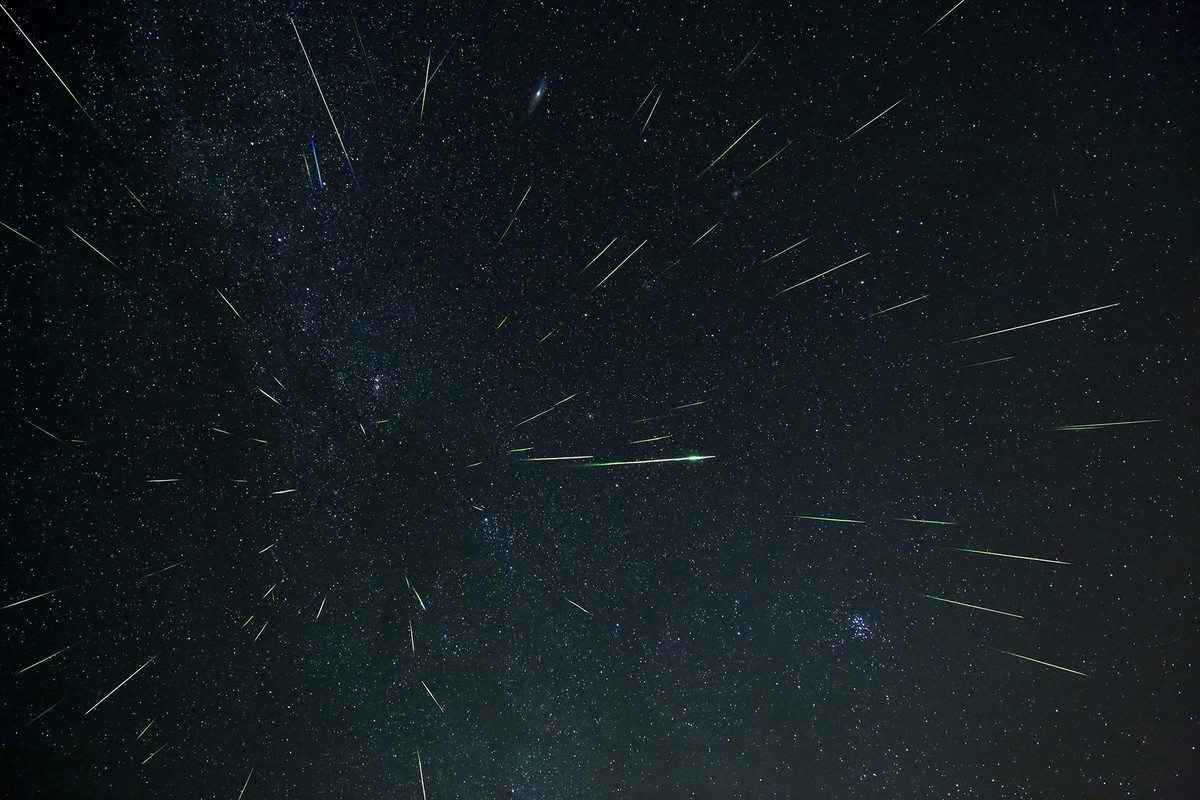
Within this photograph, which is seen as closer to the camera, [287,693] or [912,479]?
[912,479]

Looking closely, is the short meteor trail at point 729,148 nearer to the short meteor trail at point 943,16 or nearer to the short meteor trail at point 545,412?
the short meteor trail at point 943,16

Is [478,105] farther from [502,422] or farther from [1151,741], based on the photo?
[1151,741]

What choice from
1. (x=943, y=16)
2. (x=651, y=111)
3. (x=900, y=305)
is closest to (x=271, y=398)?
(x=651, y=111)

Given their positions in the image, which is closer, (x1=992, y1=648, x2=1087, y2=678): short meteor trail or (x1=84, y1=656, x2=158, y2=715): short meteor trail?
(x1=992, y1=648, x2=1087, y2=678): short meteor trail

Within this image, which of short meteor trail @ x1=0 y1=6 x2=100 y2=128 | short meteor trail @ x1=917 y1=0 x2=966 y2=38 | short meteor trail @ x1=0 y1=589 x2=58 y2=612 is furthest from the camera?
short meteor trail @ x1=0 y1=589 x2=58 y2=612

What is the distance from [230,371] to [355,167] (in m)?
0.41

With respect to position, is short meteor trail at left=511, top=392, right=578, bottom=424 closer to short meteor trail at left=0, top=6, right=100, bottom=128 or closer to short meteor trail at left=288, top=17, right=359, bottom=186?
short meteor trail at left=288, top=17, right=359, bottom=186

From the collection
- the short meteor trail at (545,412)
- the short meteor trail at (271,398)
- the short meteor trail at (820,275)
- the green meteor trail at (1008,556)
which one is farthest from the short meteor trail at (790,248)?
the short meteor trail at (271,398)

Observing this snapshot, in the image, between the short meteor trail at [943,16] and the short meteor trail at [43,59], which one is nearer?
the short meteor trail at [943,16]

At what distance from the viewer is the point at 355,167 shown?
3.55ft

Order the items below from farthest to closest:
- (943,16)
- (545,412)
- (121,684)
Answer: (121,684) < (545,412) < (943,16)

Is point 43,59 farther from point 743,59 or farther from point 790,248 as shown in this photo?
point 790,248

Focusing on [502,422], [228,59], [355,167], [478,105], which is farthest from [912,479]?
[228,59]

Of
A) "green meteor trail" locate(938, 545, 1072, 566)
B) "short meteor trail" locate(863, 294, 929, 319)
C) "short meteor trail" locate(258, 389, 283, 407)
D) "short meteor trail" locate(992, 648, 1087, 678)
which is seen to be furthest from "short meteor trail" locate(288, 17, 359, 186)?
"short meteor trail" locate(992, 648, 1087, 678)
